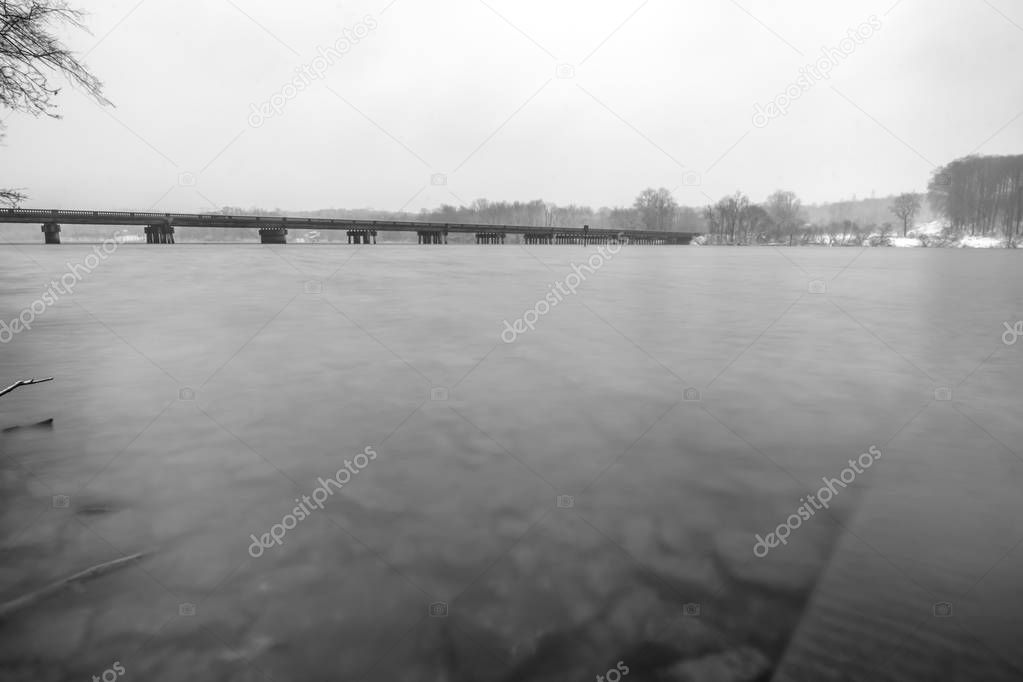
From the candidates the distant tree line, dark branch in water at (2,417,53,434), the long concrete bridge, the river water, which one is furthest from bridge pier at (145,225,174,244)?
the distant tree line

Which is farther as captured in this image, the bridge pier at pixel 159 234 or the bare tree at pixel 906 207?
the bare tree at pixel 906 207

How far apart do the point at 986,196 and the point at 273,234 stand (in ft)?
651

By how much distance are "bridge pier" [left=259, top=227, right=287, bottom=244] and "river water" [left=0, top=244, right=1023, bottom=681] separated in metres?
117

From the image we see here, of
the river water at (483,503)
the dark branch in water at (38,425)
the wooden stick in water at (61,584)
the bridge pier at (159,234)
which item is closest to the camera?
the river water at (483,503)

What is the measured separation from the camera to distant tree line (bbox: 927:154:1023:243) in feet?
484

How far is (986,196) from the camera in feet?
514

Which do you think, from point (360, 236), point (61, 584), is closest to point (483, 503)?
point (61, 584)

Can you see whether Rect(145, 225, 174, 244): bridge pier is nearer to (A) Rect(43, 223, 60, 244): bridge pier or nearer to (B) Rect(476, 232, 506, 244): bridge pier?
(A) Rect(43, 223, 60, 244): bridge pier

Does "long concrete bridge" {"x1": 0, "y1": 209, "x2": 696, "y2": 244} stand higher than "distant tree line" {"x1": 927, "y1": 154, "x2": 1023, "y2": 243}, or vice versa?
"distant tree line" {"x1": 927, "y1": 154, "x2": 1023, "y2": 243}

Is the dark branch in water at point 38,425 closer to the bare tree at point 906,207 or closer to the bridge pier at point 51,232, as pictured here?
the bridge pier at point 51,232

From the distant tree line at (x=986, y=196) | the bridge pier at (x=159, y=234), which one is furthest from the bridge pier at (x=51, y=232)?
the distant tree line at (x=986, y=196)

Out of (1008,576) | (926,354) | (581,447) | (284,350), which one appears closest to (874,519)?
(1008,576)

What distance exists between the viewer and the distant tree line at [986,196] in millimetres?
147375

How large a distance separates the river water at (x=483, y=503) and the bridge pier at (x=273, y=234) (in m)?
117
